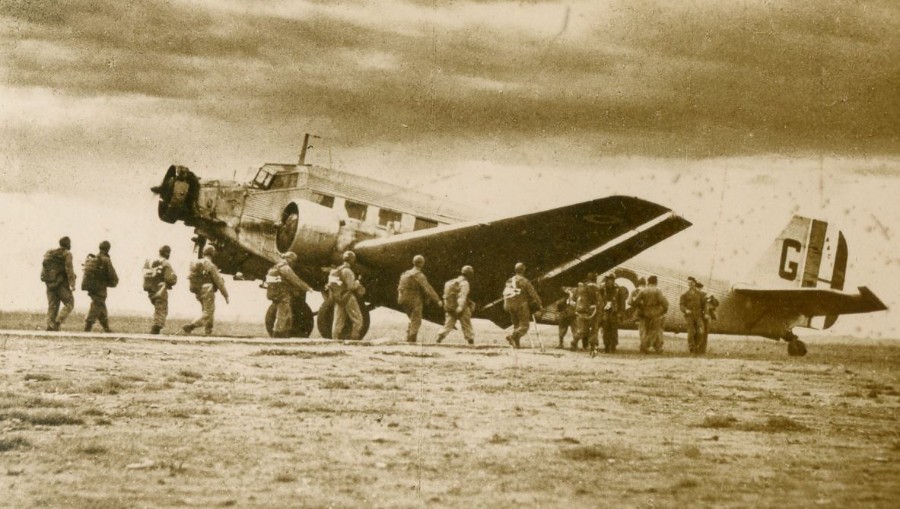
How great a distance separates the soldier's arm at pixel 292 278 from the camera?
8891 millimetres

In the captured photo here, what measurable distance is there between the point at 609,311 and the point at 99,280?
542 centimetres

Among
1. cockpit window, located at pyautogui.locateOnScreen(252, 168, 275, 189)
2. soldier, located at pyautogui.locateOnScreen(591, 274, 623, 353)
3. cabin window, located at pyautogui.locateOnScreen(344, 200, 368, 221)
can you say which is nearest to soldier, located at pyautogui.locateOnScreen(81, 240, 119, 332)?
cockpit window, located at pyautogui.locateOnScreen(252, 168, 275, 189)

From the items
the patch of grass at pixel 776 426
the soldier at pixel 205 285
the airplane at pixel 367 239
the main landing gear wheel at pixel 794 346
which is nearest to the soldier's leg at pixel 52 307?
the soldier at pixel 205 285

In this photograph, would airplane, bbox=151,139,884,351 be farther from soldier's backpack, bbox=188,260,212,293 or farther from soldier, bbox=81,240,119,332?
soldier, bbox=81,240,119,332

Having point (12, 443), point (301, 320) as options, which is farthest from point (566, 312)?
point (12, 443)

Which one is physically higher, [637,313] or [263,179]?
[263,179]

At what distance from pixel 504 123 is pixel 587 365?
2401 mm

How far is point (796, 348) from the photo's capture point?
9688 mm

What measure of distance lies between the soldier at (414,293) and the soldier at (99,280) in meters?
2.94

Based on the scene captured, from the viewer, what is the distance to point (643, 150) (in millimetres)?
6562

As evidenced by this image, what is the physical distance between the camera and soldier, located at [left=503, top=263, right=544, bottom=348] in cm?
880

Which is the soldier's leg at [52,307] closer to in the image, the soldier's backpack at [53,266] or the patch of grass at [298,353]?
the soldier's backpack at [53,266]

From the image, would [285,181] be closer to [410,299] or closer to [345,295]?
[345,295]

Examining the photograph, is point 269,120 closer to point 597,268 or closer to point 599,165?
point 599,165
